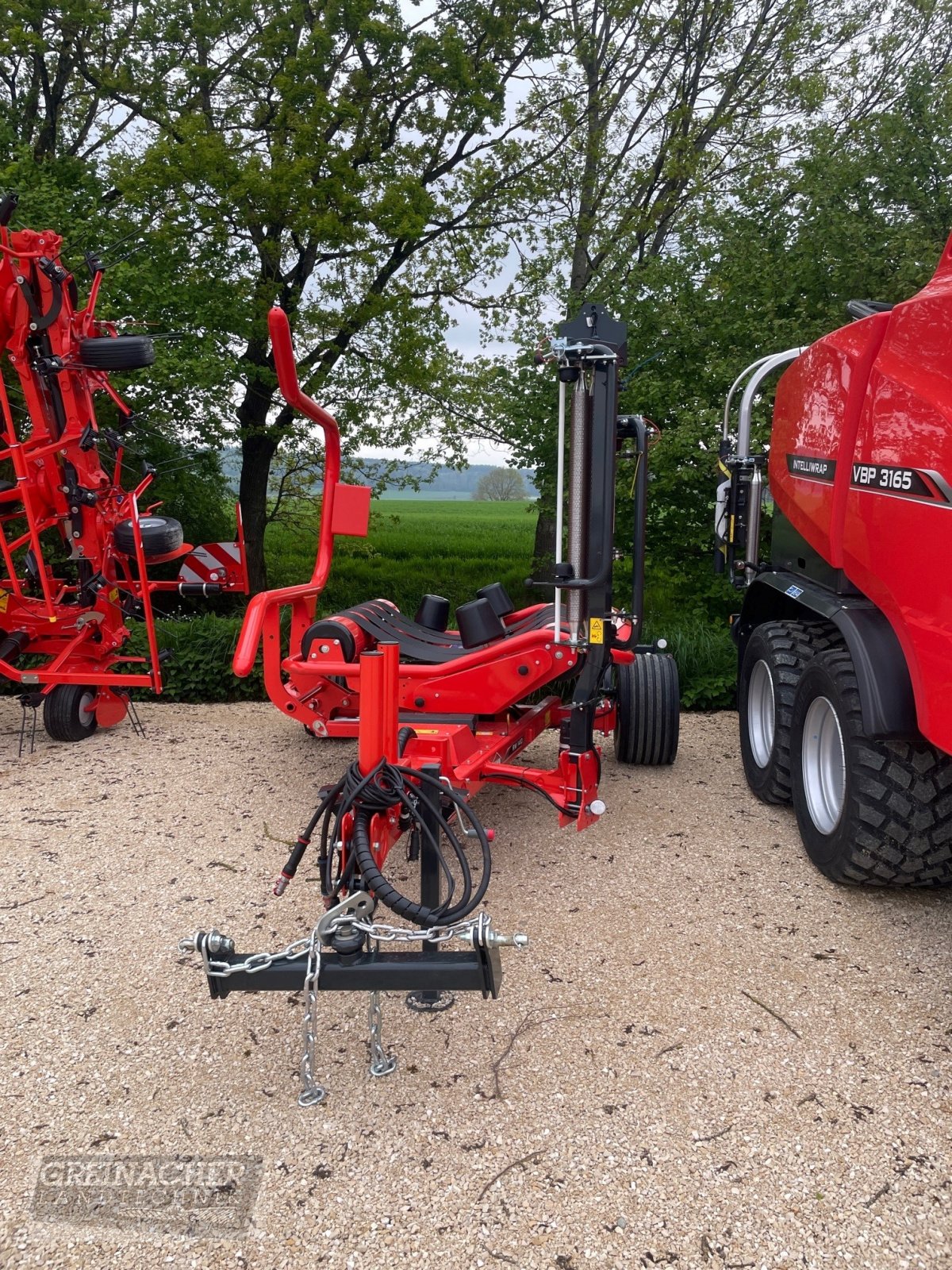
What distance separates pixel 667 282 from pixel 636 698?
4761 millimetres

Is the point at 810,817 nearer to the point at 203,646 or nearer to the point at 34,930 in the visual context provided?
the point at 34,930

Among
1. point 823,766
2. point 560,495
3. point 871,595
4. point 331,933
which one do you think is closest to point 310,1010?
point 331,933

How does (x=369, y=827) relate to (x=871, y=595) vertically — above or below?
below

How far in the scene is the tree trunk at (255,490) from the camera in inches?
394

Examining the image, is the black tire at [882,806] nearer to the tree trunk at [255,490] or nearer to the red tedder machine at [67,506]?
the red tedder machine at [67,506]

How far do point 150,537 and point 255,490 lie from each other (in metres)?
4.81

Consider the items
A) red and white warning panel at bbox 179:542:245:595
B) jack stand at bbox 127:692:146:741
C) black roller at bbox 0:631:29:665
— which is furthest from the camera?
red and white warning panel at bbox 179:542:245:595

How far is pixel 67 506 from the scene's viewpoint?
5379 millimetres

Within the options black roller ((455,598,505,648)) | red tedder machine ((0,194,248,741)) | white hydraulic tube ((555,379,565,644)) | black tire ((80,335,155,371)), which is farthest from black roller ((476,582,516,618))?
black tire ((80,335,155,371))

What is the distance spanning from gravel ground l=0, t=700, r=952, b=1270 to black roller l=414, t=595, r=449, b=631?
4.61ft

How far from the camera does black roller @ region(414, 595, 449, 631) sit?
5.00 meters

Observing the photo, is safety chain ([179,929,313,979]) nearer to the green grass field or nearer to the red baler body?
the red baler body
